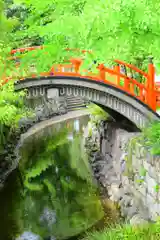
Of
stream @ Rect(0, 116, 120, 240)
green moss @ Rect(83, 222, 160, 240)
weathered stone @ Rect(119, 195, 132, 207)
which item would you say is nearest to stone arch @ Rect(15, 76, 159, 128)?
weathered stone @ Rect(119, 195, 132, 207)

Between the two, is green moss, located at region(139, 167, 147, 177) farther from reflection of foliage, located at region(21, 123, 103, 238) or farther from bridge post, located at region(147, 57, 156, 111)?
bridge post, located at region(147, 57, 156, 111)

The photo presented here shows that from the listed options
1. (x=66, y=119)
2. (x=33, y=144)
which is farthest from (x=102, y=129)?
(x=66, y=119)

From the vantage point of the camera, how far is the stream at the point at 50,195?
12461 millimetres

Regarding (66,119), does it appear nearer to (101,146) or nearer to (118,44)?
(101,146)

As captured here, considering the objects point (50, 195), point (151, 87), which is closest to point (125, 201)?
point (50, 195)

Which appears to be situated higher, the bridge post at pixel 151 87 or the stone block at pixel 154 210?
the bridge post at pixel 151 87

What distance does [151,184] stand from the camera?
1145 centimetres

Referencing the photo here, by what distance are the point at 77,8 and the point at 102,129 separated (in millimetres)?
11891

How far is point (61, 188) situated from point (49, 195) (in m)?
0.85

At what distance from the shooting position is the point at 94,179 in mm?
17109

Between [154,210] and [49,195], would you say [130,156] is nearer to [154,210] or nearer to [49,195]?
[154,210]

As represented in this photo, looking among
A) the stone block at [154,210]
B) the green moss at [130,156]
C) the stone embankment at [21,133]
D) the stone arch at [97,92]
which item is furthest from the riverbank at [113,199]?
the stone embankment at [21,133]

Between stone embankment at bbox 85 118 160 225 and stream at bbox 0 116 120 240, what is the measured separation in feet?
2.05

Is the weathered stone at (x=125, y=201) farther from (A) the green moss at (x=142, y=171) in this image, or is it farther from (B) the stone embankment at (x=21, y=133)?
(B) the stone embankment at (x=21, y=133)
